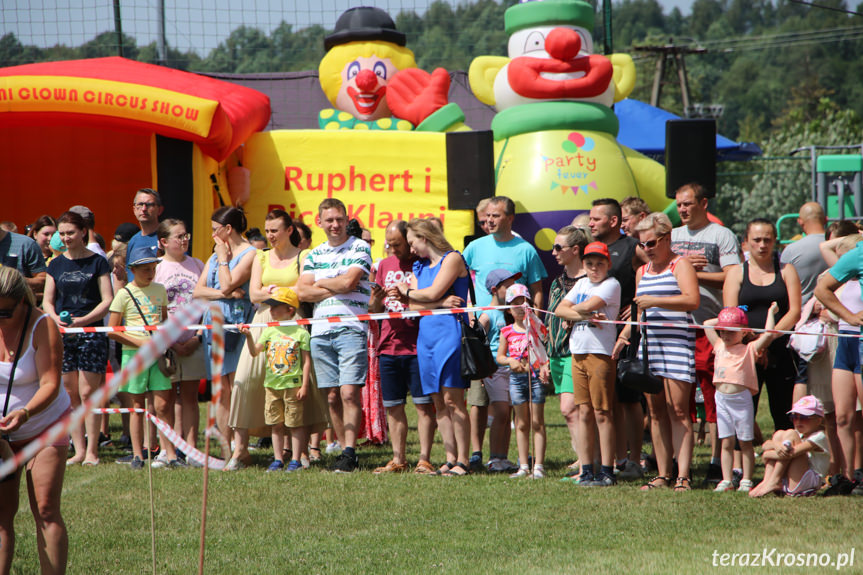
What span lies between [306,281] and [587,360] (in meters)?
2.08

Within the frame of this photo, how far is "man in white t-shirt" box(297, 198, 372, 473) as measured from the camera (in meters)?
6.66

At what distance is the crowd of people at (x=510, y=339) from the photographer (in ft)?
19.1

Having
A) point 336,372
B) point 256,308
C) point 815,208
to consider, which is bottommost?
point 336,372

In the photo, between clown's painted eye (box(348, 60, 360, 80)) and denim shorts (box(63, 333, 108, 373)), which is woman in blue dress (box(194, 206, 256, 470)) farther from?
clown's painted eye (box(348, 60, 360, 80))

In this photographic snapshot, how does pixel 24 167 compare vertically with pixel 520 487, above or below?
above

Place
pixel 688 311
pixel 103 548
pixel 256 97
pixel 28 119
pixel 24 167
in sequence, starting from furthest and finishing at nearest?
pixel 24 167 → pixel 256 97 → pixel 28 119 → pixel 688 311 → pixel 103 548

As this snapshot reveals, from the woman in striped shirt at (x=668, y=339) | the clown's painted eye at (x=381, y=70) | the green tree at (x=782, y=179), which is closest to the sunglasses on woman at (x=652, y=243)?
the woman in striped shirt at (x=668, y=339)

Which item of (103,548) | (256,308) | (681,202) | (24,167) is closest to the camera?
(103,548)

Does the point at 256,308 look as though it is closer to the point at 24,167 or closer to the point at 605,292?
the point at 605,292

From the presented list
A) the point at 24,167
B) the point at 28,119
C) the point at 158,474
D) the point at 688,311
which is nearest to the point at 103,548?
the point at 158,474

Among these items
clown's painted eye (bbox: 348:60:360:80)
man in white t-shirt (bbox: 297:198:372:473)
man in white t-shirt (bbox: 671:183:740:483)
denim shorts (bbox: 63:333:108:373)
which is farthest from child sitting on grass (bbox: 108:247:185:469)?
clown's painted eye (bbox: 348:60:360:80)

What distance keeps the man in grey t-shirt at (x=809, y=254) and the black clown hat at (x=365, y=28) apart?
682 cm

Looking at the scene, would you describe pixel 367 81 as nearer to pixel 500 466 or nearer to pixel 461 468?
pixel 500 466

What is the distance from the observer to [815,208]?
7.64 metres
